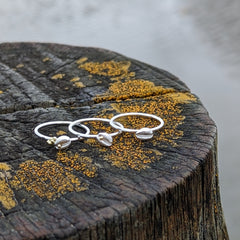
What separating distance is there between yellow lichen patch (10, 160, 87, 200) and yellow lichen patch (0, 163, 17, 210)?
0.02m

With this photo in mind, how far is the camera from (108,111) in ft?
4.88

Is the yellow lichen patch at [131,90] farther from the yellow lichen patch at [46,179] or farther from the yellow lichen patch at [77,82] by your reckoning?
the yellow lichen patch at [46,179]

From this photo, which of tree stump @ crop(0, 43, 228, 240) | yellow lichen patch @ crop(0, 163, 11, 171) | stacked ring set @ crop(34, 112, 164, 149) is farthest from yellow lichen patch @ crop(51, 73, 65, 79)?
yellow lichen patch @ crop(0, 163, 11, 171)

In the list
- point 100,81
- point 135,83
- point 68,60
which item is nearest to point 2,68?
point 68,60

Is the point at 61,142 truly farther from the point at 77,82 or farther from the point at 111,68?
the point at 111,68

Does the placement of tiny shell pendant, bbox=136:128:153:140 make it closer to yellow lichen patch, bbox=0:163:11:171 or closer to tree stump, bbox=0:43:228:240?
tree stump, bbox=0:43:228:240

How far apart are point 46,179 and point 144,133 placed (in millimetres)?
319

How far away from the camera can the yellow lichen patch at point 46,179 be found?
1.02 m

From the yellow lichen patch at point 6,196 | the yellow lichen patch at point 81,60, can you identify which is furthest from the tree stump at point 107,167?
the yellow lichen patch at point 81,60

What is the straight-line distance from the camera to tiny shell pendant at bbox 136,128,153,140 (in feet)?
4.05

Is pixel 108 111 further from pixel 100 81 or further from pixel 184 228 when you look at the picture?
pixel 184 228

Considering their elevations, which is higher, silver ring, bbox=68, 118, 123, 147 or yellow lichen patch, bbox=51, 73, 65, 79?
yellow lichen patch, bbox=51, 73, 65, 79

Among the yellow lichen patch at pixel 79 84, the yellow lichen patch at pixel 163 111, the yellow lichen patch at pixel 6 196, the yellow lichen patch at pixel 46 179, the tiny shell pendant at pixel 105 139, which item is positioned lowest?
the yellow lichen patch at pixel 6 196

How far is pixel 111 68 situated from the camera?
6.10 ft
